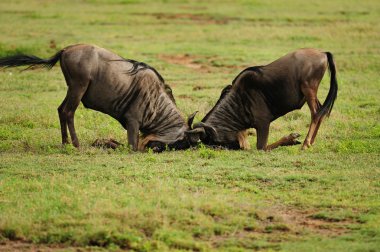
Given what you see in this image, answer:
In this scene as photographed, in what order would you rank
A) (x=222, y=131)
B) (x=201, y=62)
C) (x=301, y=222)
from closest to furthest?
(x=301, y=222) → (x=222, y=131) → (x=201, y=62)

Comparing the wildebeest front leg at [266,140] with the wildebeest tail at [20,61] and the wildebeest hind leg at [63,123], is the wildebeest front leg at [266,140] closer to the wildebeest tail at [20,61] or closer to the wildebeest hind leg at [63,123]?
the wildebeest hind leg at [63,123]

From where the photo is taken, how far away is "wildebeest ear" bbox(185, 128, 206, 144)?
10.4m

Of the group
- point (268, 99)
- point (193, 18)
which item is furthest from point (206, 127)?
point (193, 18)

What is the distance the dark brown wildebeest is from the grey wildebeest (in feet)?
1.57

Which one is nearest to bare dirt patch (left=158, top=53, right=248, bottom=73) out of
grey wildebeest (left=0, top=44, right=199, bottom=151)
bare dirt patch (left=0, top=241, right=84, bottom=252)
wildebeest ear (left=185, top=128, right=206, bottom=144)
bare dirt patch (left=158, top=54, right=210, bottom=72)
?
bare dirt patch (left=158, top=54, right=210, bottom=72)

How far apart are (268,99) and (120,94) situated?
6.83 feet

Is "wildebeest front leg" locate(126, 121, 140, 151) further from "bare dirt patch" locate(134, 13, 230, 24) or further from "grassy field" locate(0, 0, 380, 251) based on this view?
"bare dirt patch" locate(134, 13, 230, 24)

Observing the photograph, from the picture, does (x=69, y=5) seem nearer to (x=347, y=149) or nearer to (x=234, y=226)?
(x=347, y=149)

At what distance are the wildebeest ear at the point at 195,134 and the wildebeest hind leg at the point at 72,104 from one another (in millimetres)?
1553

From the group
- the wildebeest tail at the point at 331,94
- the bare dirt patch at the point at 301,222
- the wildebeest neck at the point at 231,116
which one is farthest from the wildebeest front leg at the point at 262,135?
the bare dirt patch at the point at 301,222

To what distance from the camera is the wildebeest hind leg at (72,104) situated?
33.7 ft

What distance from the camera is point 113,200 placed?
7578mm

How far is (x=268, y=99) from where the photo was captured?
34.7 feet

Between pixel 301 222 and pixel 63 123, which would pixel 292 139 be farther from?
pixel 301 222
